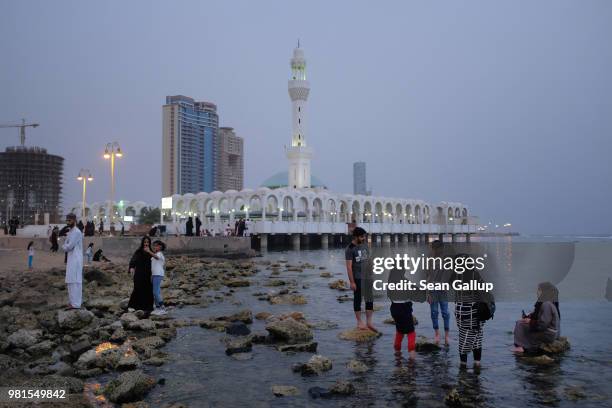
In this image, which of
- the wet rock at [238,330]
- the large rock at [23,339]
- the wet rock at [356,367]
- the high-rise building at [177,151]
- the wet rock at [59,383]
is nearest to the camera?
the wet rock at [59,383]

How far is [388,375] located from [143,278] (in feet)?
21.2

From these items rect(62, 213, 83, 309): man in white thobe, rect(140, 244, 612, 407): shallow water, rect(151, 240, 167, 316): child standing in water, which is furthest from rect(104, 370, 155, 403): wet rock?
rect(151, 240, 167, 316): child standing in water

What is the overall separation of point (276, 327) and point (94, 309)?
538cm

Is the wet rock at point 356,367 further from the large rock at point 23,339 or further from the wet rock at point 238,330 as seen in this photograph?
the large rock at point 23,339

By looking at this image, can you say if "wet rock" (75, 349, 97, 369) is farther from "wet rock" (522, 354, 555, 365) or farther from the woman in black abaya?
Result: "wet rock" (522, 354, 555, 365)

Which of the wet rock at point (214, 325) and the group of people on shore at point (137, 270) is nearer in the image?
the group of people on shore at point (137, 270)

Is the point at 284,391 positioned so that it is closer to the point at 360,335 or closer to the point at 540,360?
the point at 360,335

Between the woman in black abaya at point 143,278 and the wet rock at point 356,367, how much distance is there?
5.70 meters

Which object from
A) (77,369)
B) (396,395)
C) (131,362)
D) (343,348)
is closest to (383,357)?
(343,348)

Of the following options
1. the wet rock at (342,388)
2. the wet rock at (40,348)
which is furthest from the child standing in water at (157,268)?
the wet rock at (342,388)

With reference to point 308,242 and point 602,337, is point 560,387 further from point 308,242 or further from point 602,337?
point 308,242

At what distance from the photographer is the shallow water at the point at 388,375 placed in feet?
22.3

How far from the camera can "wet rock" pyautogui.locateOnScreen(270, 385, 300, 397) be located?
22.9 feet

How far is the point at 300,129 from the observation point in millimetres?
97688
